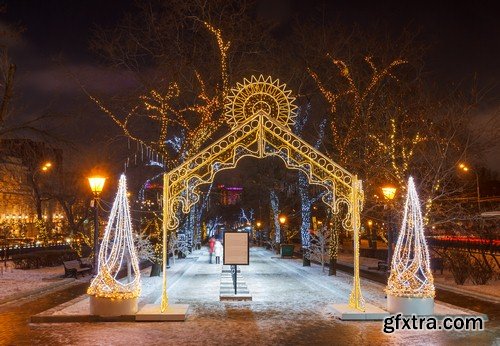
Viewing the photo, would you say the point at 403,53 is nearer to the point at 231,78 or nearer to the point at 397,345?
the point at 231,78

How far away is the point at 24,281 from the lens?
78.3 ft

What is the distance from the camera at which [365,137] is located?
26.7 metres

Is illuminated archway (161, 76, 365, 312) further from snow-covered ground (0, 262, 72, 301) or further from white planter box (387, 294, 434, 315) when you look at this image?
snow-covered ground (0, 262, 72, 301)

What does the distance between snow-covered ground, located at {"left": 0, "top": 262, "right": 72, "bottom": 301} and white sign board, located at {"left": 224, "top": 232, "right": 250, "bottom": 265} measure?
6846 mm

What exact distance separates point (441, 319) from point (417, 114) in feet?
46.4

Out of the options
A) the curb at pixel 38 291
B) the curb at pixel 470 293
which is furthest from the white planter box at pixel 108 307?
the curb at pixel 470 293

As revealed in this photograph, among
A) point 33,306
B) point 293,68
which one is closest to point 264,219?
point 293,68

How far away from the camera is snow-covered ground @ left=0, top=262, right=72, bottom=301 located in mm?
20141

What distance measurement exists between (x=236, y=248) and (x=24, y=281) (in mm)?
9871

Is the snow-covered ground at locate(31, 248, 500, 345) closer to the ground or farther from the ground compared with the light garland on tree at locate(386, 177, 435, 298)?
closer to the ground

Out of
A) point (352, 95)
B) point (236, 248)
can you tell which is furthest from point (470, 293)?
point (352, 95)

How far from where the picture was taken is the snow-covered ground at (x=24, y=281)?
20.1 meters

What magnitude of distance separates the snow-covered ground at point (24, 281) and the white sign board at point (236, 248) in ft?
22.5

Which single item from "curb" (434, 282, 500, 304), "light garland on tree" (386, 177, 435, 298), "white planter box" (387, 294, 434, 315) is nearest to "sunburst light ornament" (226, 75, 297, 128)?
"light garland on tree" (386, 177, 435, 298)
